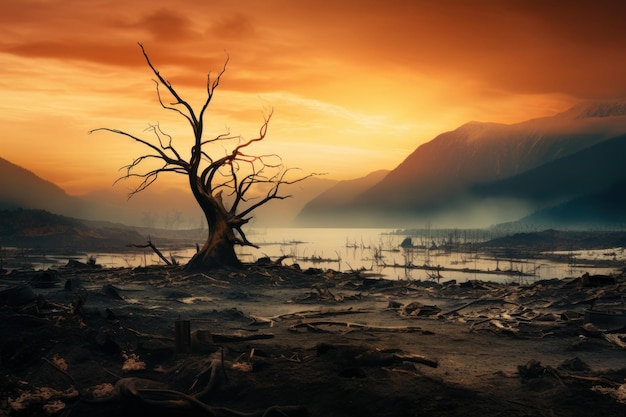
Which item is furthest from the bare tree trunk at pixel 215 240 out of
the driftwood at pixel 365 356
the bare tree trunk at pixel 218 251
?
the driftwood at pixel 365 356

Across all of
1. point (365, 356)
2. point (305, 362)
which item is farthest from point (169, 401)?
point (365, 356)

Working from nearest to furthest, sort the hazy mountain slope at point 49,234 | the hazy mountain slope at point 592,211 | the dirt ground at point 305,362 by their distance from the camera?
the dirt ground at point 305,362, the hazy mountain slope at point 49,234, the hazy mountain slope at point 592,211

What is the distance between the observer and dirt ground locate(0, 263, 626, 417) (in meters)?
8.45

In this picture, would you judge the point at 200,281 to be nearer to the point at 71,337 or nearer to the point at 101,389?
the point at 71,337

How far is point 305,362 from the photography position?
10.0 m

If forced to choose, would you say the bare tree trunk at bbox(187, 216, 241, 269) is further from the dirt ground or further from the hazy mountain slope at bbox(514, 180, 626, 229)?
the hazy mountain slope at bbox(514, 180, 626, 229)

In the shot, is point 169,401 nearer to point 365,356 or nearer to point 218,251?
point 365,356

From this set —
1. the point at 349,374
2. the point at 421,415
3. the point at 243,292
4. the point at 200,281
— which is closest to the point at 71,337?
the point at 349,374

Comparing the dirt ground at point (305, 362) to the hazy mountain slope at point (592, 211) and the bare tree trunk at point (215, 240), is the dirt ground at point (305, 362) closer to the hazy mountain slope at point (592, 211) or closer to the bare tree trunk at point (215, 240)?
the bare tree trunk at point (215, 240)

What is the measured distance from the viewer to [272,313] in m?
17.6

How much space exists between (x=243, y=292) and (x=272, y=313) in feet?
16.2

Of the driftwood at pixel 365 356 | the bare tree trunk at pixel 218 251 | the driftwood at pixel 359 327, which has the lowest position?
the driftwood at pixel 359 327

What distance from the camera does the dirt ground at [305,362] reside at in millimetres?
8453

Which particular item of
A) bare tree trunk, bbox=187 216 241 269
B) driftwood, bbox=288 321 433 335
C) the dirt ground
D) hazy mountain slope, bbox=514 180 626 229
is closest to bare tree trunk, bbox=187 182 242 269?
bare tree trunk, bbox=187 216 241 269
